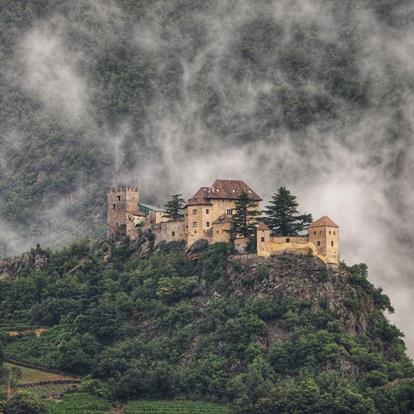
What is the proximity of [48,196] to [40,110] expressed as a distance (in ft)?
76.4

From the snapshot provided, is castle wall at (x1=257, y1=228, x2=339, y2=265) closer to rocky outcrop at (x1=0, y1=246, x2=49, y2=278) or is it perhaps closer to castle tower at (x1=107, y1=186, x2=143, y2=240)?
castle tower at (x1=107, y1=186, x2=143, y2=240)

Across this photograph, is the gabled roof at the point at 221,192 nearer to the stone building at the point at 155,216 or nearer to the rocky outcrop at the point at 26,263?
the stone building at the point at 155,216

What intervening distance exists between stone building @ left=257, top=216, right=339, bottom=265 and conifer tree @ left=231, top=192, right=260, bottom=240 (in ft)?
6.98

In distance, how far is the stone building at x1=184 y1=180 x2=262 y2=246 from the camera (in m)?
120

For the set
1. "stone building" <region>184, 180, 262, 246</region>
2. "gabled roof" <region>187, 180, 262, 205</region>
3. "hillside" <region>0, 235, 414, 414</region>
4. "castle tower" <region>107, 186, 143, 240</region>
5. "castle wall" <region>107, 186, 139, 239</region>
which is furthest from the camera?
"castle wall" <region>107, 186, 139, 239</region>

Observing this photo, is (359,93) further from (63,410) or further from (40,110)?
(63,410)

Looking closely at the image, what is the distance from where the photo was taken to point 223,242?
11950cm

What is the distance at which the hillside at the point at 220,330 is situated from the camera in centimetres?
10600

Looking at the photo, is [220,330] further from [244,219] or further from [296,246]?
[244,219]

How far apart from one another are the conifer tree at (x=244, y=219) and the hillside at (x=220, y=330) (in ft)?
5.48

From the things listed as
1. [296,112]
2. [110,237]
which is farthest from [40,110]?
[110,237]

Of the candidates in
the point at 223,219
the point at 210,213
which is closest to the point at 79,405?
the point at 223,219

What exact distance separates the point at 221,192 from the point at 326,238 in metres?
11.4

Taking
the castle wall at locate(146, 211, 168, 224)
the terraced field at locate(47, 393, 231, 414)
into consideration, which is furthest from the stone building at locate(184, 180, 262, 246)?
the terraced field at locate(47, 393, 231, 414)
